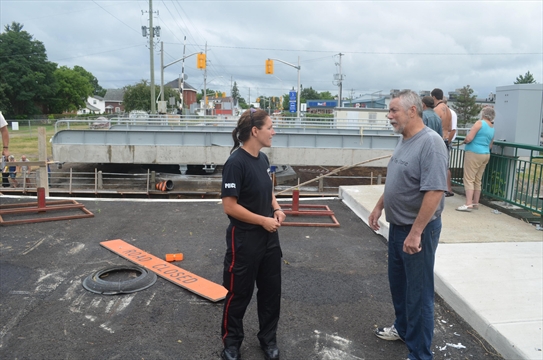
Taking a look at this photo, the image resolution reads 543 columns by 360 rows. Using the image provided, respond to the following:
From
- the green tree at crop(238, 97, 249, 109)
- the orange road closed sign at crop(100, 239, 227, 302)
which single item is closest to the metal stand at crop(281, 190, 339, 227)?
the orange road closed sign at crop(100, 239, 227, 302)

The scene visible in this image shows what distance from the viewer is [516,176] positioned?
735 cm

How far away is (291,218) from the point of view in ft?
25.4

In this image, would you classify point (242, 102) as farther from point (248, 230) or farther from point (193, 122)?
point (248, 230)

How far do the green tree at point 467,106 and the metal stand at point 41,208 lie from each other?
192 feet

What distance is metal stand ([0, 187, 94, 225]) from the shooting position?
7.26 m

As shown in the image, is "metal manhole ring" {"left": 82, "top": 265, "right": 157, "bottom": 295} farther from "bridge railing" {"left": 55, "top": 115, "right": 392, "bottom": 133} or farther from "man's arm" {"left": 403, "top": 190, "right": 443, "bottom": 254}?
"bridge railing" {"left": 55, "top": 115, "right": 392, "bottom": 133}

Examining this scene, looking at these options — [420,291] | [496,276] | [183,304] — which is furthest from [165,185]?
[420,291]

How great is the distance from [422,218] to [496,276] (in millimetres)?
2381

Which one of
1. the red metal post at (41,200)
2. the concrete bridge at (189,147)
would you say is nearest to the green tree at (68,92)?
the concrete bridge at (189,147)

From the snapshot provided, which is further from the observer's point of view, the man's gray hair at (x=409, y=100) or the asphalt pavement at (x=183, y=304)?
the asphalt pavement at (x=183, y=304)

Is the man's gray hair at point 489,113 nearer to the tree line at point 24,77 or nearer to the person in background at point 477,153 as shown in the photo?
the person in background at point 477,153

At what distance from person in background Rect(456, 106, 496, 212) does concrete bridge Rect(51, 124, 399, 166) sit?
47.5 ft

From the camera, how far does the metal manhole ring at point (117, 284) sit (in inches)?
181

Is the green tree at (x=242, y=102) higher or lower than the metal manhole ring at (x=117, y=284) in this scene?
higher
